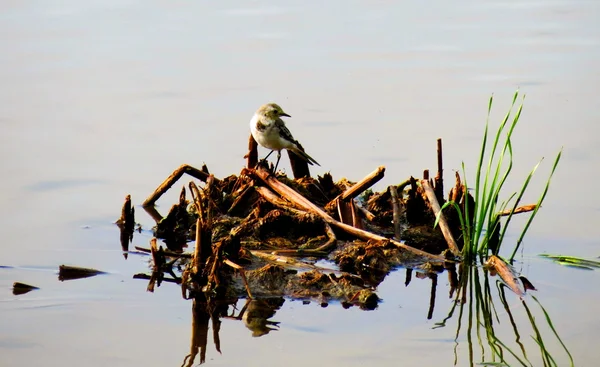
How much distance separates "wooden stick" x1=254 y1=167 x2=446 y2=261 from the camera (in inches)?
373

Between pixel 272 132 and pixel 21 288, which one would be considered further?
pixel 272 132

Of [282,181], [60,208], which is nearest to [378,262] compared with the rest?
[282,181]

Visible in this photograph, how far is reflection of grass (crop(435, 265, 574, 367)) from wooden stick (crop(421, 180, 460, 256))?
0.30 m

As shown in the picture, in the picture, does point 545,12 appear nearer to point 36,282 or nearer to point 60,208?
point 60,208

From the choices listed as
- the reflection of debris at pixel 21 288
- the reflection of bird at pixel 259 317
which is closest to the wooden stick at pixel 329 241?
the reflection of bird at pixel 259 317

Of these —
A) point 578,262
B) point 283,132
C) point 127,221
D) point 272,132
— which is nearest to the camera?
point 578,262

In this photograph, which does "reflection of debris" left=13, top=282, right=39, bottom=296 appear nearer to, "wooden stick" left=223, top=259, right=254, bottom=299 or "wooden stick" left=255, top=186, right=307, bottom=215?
"wooden stick" left=223, top=259, right=254, bottom=299

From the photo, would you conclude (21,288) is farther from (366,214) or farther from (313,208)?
(366,214)

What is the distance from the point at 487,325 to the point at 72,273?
144 inches

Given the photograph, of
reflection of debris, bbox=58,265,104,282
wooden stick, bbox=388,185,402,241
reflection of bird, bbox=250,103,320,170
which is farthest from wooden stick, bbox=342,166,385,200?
reflection of debris, bbox=58,265,104,282

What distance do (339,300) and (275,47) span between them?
30.7 ft

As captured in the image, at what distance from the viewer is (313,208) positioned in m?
9.94

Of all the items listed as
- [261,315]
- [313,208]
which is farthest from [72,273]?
[313,208]

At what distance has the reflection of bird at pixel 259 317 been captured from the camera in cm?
802
